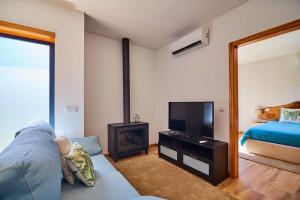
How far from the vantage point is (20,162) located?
72cm

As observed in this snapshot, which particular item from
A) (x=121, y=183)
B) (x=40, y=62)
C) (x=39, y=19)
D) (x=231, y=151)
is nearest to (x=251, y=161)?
(x=231, y=151)

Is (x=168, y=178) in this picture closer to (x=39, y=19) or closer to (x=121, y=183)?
(x=121, y=183)

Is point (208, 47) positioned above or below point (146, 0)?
below

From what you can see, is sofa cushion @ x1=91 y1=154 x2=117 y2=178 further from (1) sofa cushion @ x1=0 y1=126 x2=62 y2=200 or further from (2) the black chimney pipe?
(2) the black chimney pipe

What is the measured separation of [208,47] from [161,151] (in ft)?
7.56

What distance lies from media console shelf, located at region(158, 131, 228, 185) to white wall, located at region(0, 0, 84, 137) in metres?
1.74

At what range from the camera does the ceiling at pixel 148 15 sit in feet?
7.41

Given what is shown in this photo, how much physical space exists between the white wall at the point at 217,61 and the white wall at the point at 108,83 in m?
0.55

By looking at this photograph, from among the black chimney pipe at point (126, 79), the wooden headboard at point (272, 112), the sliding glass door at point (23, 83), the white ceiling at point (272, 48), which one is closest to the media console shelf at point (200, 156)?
the black chimney pipe at point (126, 79)

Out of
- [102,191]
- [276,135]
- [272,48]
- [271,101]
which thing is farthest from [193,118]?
[271,101]

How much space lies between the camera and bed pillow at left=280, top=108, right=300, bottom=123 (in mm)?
4018

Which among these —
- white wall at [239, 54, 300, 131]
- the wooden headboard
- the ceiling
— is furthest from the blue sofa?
white wall at [239, 54, 300, 131]

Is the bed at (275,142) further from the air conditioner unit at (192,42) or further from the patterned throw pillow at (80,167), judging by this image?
the patterned throw pillow at (80,167)

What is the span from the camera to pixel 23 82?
2197mm
